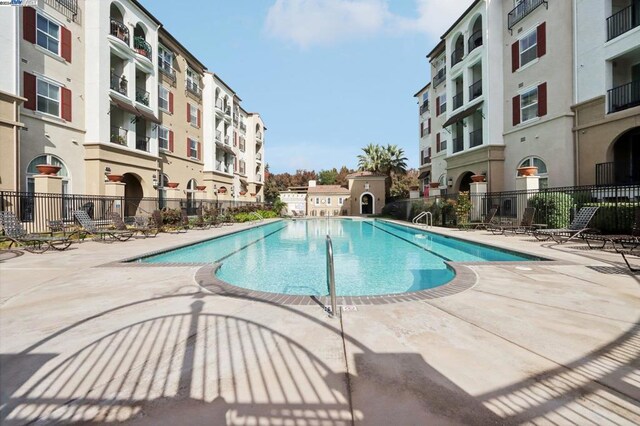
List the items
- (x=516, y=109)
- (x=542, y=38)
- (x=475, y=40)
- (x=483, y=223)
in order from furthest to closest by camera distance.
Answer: (x=475, y=40), (x=516, y=109), (x=542, y=38), (x=483, y=223)

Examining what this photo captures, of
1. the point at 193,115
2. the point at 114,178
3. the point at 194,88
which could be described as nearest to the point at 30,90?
the point at 114,178

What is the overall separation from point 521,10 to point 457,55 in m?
5.17

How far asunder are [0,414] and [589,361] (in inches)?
179

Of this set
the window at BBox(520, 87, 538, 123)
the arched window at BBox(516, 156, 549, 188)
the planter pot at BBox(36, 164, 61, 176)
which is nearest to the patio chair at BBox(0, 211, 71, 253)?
the planter pot at BBox(36, 164, 61, 176)

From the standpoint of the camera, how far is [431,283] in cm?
702

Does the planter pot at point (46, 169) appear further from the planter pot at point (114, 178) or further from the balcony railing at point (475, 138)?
the balcony railing at point (475, 138)

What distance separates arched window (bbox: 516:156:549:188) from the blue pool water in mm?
7297

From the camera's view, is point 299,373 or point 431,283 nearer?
point 299,373

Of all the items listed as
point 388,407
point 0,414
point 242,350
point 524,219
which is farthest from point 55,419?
point 524,219

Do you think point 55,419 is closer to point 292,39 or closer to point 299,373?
point 299,373

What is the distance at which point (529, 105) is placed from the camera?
17.4 metres

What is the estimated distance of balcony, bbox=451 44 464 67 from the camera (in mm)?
22214

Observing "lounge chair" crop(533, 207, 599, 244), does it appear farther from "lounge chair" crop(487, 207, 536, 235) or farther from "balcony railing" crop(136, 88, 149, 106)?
"balcony railing" crop(136, 88, 149, 106)

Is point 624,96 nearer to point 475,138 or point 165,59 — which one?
point 475,138
